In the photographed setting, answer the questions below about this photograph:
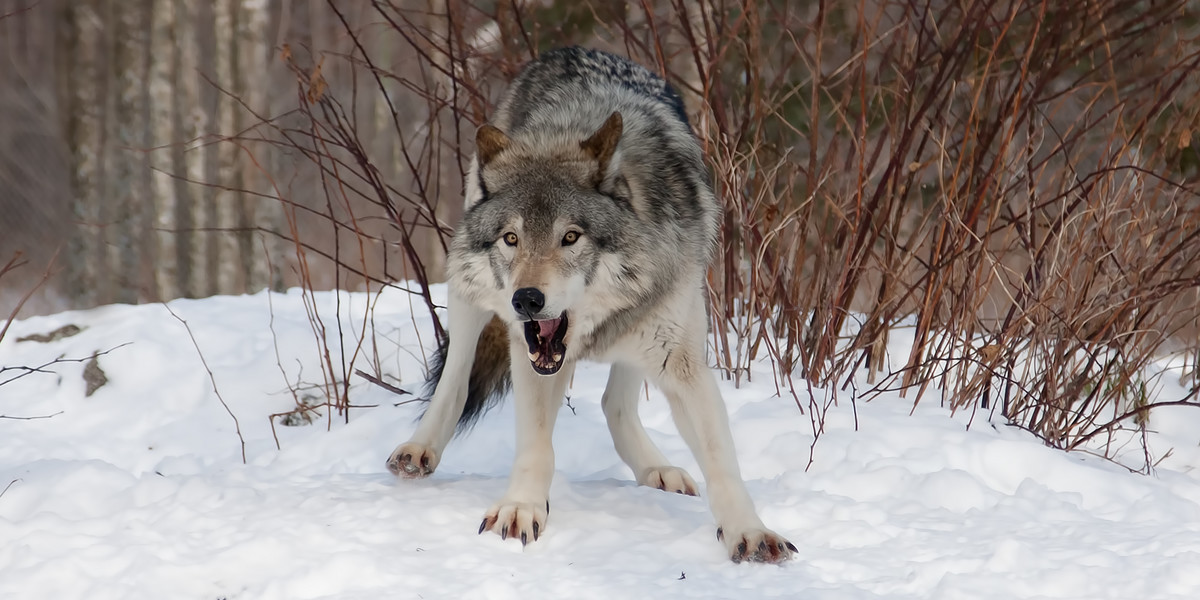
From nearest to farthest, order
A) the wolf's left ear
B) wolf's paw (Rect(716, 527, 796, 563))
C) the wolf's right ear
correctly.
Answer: wolf's paw (Rect(716, 527, 796, 563)), the wolf's left ear, the wolf's right ear

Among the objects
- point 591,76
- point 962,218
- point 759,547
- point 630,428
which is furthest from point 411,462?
point 962,218

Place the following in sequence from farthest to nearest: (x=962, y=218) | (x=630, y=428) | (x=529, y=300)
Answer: (x=962, y=218)
(x=630, y=428)
(x=529, y=300)

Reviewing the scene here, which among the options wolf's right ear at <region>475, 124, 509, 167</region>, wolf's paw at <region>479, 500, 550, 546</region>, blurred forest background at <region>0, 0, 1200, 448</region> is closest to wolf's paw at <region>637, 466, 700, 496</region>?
blurred forest background at <region>0, 0, 1200, 448</region>

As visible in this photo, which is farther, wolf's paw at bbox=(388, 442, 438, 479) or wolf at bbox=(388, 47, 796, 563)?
wolf's paw at bbox=(388, 442, 438, 479)

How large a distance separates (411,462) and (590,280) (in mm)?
1057

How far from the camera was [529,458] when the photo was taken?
3148mm

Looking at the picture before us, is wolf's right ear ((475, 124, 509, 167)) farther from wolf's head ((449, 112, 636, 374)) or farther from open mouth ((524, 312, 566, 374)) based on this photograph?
open mouth ((524, 312, 566, 374))

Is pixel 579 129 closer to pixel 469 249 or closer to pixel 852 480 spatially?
pixel 469 249

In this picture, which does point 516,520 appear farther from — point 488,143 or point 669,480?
point 488,143

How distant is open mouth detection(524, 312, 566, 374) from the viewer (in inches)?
113

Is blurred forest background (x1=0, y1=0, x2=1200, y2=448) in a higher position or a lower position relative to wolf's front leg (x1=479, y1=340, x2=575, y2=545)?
higher

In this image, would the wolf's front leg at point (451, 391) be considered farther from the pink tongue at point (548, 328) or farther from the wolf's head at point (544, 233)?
the pink tongue at point (548, 328)

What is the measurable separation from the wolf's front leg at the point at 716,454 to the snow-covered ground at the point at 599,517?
0.24ft

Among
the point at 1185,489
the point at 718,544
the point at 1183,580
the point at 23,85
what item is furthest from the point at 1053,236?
the point at 23,85
